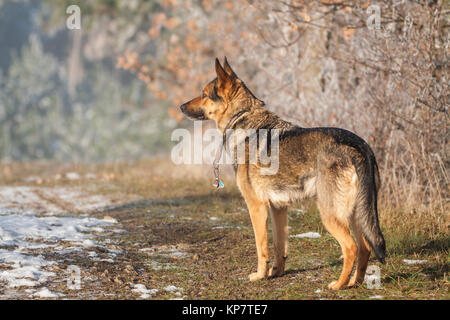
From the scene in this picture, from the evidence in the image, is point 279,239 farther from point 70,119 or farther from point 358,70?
point 70,119

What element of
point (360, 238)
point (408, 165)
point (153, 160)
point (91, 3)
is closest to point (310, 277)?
point (360, 238)

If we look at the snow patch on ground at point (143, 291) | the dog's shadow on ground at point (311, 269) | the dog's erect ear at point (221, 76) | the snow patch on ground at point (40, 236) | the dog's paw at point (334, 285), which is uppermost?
the dog's erect ear at point (221, 76)

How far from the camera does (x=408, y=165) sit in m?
8.47

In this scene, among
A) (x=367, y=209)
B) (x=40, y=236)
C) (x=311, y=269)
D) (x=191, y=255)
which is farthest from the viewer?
(x=40, y=236)

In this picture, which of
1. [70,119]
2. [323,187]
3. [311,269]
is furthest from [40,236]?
[70,119]

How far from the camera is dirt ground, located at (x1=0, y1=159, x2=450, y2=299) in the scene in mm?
4777

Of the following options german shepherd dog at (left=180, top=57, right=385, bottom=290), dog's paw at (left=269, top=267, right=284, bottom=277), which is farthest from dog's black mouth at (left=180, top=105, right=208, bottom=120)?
dog's paw at (left=269, top=267, right=284, bottom=277)

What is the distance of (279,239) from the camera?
18.0ft

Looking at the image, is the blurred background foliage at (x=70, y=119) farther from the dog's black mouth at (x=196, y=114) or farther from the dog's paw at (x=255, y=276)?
the dog's paw at (x=255, y=276)

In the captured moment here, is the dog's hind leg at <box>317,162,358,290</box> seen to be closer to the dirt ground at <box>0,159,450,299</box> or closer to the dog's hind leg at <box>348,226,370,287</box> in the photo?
the dog's hind leg at <box>348,226,370,287</box>

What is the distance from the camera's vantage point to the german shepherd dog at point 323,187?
471 centimetres

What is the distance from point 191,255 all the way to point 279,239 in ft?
4.03

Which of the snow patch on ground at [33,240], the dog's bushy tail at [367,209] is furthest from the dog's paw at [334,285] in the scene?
the snow patch on ground at [33,240]

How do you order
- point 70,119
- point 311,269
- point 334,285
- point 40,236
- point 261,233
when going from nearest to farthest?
point 334,285, point 261,233, point 311,269, point 40,236, point 70,119
